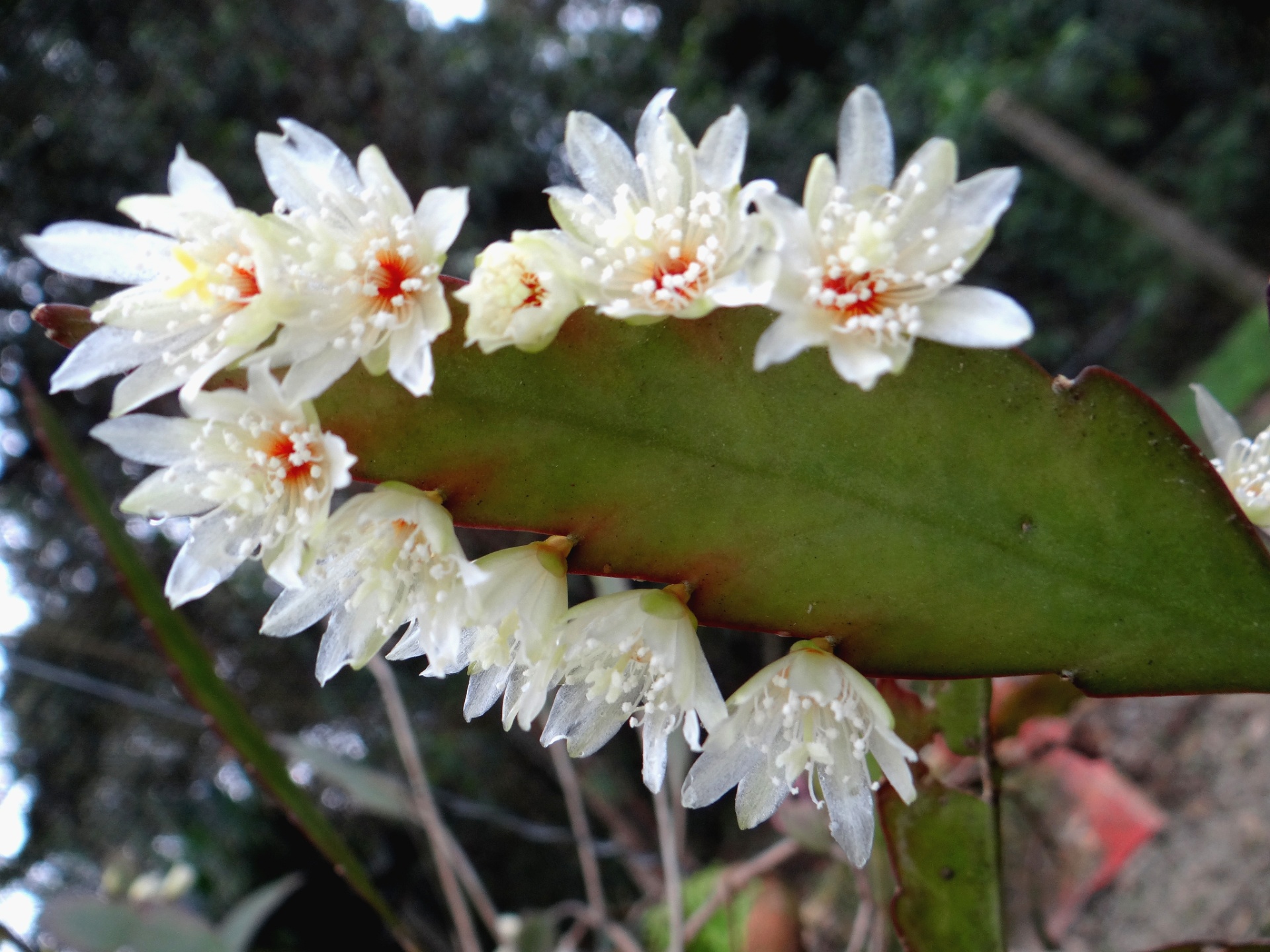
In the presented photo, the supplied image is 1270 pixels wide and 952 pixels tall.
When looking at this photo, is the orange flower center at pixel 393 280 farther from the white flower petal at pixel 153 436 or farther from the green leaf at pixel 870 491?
the white flower petal at pixel 153 436

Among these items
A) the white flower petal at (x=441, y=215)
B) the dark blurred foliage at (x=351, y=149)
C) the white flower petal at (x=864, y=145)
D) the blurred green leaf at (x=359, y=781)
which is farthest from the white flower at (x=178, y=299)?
the dark blurred foliage at (x=351, y=149)

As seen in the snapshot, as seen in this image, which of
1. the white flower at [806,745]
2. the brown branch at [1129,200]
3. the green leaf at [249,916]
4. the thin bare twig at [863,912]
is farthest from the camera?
the brown branch at [1129,200]

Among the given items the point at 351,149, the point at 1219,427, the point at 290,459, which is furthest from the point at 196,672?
the point at 351,149

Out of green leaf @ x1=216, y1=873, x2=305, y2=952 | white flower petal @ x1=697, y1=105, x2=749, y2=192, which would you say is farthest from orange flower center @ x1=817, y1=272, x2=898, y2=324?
green leaf @ x1=216, y1=873, x2=305, y2=952

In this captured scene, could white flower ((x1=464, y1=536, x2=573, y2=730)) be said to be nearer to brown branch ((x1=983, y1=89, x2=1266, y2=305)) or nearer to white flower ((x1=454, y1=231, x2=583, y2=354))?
white flower ((x1=454, y1=231, x2=583, y2=354))

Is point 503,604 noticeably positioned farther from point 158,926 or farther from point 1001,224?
point 1001,224

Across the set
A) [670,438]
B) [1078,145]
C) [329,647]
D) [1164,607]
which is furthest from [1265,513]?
[1078,145]
